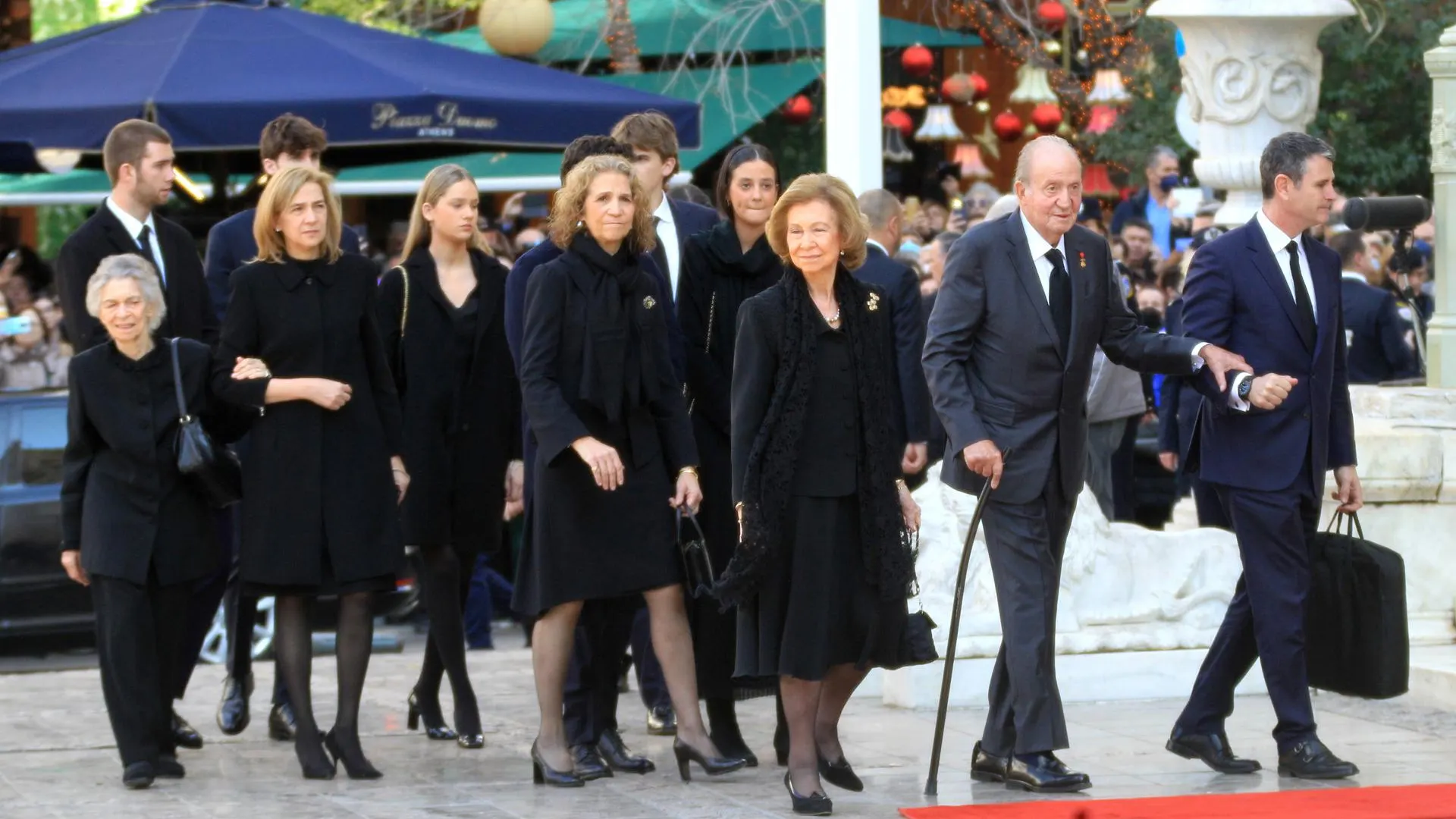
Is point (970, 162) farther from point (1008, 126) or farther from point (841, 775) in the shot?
point (841, 775)

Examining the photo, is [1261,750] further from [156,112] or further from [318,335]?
[156,112]

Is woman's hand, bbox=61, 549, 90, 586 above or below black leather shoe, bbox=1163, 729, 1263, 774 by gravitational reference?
above

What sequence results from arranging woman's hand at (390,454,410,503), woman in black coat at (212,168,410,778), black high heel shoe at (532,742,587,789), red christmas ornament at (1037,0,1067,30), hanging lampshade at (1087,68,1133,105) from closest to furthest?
black high heel shoe at (532,742,587,789)
woman in black coat at (212,168,410,778)
woman's hand at (390,454,410,503)
red christmas ornament at (1037,0,1067,30)
hanging lampshade at (1087,68,1133,105)

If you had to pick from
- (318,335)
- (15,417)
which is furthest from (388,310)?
(15,417)

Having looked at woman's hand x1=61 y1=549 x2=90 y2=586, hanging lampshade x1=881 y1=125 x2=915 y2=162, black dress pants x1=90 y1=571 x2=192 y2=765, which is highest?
hanging lampshade x1=881 y1=125 x2=915 y2=162

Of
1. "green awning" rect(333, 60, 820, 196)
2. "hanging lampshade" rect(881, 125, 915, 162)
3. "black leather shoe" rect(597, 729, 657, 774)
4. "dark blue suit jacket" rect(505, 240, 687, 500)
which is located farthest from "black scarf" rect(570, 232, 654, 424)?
"hanging lampshade" rect(881, 125, 915, 162)

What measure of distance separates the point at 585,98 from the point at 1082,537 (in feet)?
18.4

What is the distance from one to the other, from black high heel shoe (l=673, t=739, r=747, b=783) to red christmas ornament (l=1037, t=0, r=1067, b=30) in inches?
481

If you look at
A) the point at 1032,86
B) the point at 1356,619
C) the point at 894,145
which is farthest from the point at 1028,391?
the point at 894,145

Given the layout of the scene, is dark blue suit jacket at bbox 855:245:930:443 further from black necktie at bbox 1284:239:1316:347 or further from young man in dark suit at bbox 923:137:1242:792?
black necktie at bbox 1284:239:1316:347

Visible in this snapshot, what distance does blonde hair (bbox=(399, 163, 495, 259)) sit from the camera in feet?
27.3

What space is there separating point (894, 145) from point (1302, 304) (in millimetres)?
13605

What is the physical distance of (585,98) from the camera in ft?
46.2

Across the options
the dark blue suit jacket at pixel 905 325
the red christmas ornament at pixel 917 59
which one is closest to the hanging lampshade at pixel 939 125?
the red christmas ornament at pixel 917 59
